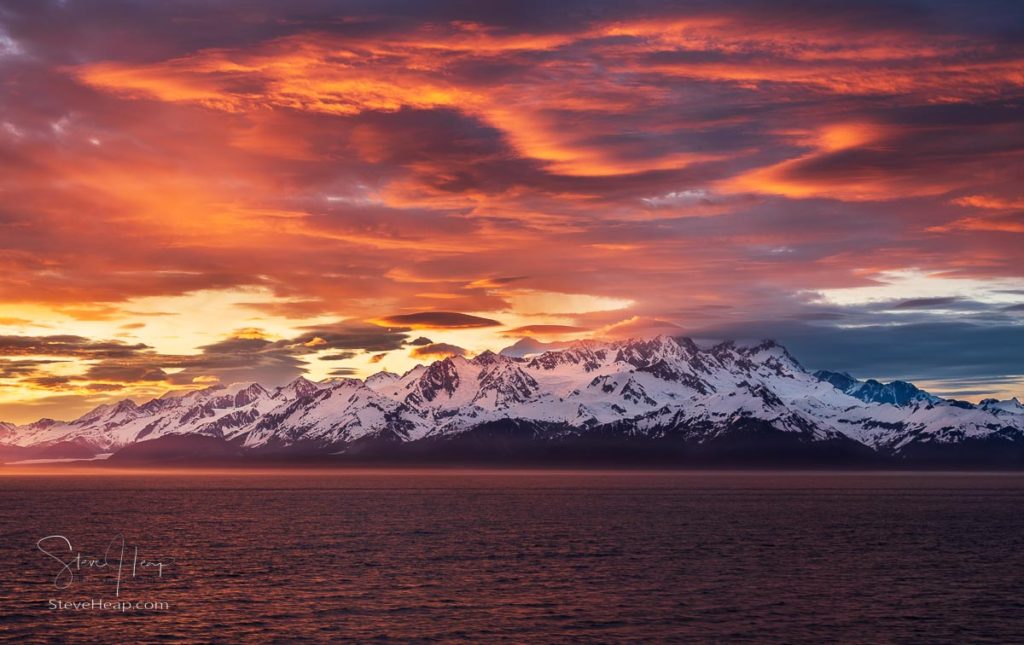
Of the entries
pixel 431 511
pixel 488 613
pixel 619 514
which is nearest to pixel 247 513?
pixel 431 511

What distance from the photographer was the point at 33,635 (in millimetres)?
64688

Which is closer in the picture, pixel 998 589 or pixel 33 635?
pixel 33 635

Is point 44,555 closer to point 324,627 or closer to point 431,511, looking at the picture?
point 324,627

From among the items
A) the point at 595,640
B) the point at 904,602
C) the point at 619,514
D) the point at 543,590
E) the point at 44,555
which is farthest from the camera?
the point at 619,514

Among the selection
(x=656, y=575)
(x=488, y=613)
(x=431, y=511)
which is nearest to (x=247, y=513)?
(x=431, y=511)

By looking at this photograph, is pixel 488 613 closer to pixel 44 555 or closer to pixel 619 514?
pixel 44 555

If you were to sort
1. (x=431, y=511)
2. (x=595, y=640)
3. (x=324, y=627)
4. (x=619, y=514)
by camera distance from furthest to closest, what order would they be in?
(x=431, y=511)
(x=619, y=514)
(x=324, y=627)
(x=595, y=640)

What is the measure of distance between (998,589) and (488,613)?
137ft

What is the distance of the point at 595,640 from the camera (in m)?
63.2

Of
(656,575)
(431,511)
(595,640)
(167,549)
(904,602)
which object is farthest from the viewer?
(431,511)

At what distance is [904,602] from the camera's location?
77688 mm

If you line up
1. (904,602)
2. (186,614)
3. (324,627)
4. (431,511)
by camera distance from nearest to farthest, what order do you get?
1. (324,627)
2. (186,614)
3. (904,602)
4. (431,511)

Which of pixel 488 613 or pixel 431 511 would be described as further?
pixel 431 511

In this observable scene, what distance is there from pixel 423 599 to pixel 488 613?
7.84 meters
